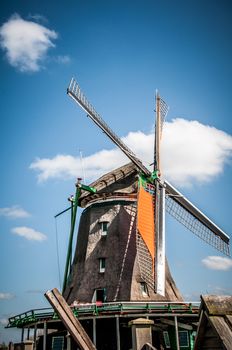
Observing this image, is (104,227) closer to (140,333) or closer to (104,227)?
(104,227)

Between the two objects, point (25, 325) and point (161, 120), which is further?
point (161, 120)

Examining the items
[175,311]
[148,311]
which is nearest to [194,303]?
[175,311]

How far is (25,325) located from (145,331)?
54.1ft

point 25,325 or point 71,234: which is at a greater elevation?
point 71,234

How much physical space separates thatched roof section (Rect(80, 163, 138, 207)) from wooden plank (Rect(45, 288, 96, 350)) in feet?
52.7

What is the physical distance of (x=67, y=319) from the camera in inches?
174

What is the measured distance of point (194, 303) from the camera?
1603cm

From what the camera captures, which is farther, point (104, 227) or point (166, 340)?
point (104, 227)

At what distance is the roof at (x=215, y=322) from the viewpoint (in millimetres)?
3516

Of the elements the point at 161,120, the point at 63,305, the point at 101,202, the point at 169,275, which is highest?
the point at 161,120

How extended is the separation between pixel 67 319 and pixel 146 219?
13.3 meters

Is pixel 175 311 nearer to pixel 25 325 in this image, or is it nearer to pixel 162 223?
pixel 162 223

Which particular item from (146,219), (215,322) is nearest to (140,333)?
(215,322)

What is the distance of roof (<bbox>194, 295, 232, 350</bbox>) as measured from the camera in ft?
11.5
